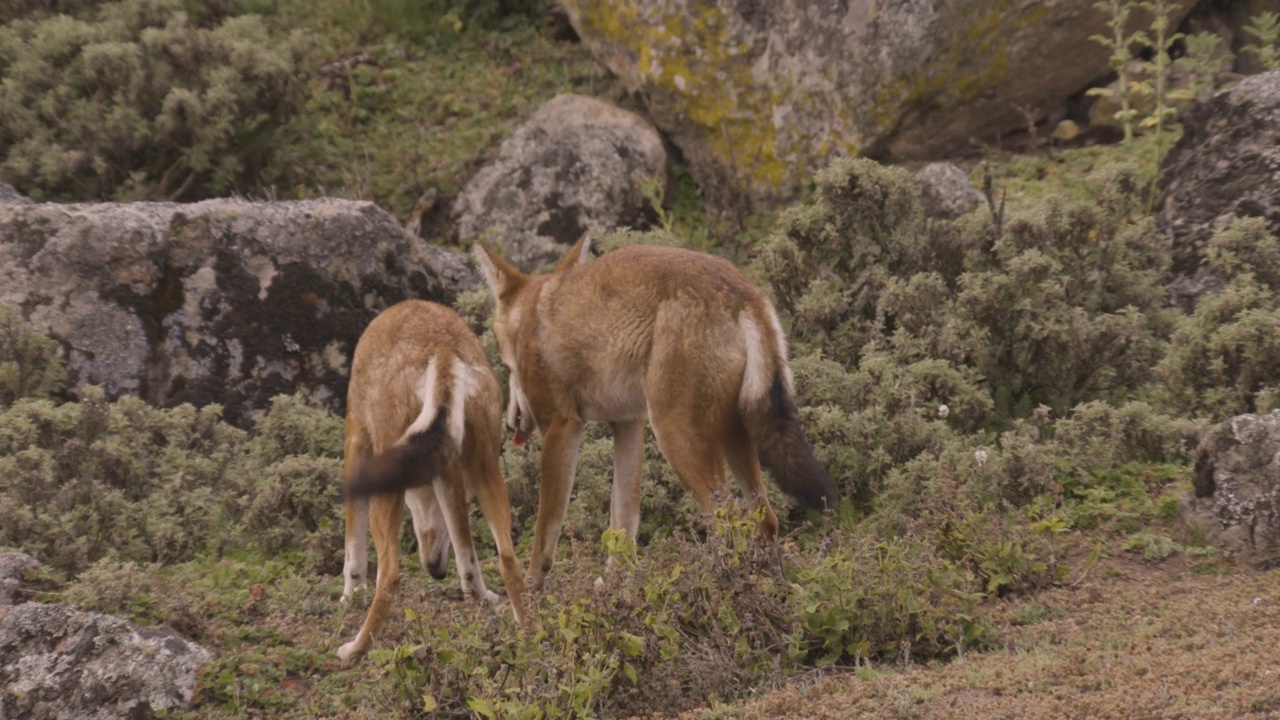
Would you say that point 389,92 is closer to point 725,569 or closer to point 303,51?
point 303,51

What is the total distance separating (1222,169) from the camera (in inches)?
408

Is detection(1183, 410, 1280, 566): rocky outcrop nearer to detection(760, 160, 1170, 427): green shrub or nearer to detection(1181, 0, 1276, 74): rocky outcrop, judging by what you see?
detection(760, 160, 1170, 427): green shrub

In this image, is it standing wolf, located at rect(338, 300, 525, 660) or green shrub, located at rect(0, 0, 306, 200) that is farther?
green shrub, located at rect(0, 0, 306, 200)

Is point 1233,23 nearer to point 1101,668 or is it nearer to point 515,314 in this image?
point 515,314

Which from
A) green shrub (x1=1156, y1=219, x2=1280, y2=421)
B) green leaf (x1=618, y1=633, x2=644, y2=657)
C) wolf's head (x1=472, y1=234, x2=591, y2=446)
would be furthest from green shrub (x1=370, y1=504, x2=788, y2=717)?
green shrub (x1=1156, y1=219, x2=1280, y2=421)

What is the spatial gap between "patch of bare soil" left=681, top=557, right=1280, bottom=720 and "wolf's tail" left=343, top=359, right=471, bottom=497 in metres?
1.80

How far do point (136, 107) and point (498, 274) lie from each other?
21.5 ft

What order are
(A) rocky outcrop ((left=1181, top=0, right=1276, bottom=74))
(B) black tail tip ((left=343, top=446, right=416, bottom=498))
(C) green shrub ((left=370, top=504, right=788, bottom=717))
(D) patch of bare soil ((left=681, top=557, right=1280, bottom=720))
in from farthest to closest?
(A) rocky outcrop ((left=1181, top=0, right=1276, bottom=74))
(B) black tail tip ((left=343, top=446, right=416, bottom=498))
(C) green shrub ((left=370, top=504, right=788, bottom=717))
(D) patch of bare soil ((left=681, top=557, right=1280, bottom=720))

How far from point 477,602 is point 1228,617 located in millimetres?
3729

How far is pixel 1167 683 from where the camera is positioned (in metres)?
5.02

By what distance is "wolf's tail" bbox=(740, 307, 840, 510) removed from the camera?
21.9 feet

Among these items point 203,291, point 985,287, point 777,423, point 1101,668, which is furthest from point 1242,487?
point 203,291

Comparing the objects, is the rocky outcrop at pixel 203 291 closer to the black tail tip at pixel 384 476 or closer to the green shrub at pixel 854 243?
the green shrub at pixel 854 243

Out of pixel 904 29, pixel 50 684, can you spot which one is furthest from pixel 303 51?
pixel 50 684
